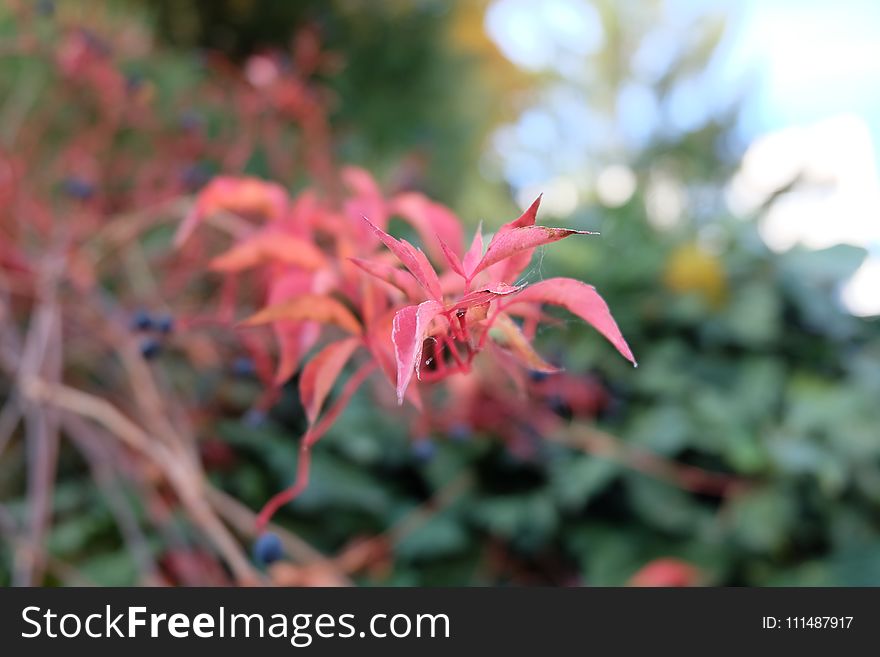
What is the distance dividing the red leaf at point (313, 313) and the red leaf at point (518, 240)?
110 millimetres

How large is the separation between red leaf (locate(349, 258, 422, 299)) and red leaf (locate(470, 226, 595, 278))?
5 cm

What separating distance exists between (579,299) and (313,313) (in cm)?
13

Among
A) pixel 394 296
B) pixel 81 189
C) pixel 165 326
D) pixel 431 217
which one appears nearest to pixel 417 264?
pixel 394 296

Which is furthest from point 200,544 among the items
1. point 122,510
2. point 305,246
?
point 305,246

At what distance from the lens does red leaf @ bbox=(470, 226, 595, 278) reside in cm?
27

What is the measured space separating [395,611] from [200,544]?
389 millimetres

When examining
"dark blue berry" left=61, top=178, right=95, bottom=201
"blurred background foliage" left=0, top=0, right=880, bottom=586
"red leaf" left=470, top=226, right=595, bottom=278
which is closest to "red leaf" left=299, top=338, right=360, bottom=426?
"red leaf" left=470, top=226, right=595, bottom=278

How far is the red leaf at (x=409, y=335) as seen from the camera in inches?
9.5

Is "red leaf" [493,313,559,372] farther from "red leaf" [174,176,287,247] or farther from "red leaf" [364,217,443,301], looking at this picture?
"red leaf" [174,176,287,247]

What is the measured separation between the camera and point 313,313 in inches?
14.6

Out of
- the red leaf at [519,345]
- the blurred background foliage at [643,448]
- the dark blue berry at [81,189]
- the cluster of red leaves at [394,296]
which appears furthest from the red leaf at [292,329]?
the dark blue berry at [81,189]

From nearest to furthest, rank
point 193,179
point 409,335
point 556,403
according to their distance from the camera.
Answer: point 409,335
point 556,403
point 193,179

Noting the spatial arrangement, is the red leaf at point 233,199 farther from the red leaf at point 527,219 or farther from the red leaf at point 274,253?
the red leaf at point 527,219

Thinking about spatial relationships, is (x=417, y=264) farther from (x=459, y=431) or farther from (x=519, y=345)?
(x=459, y=431)
